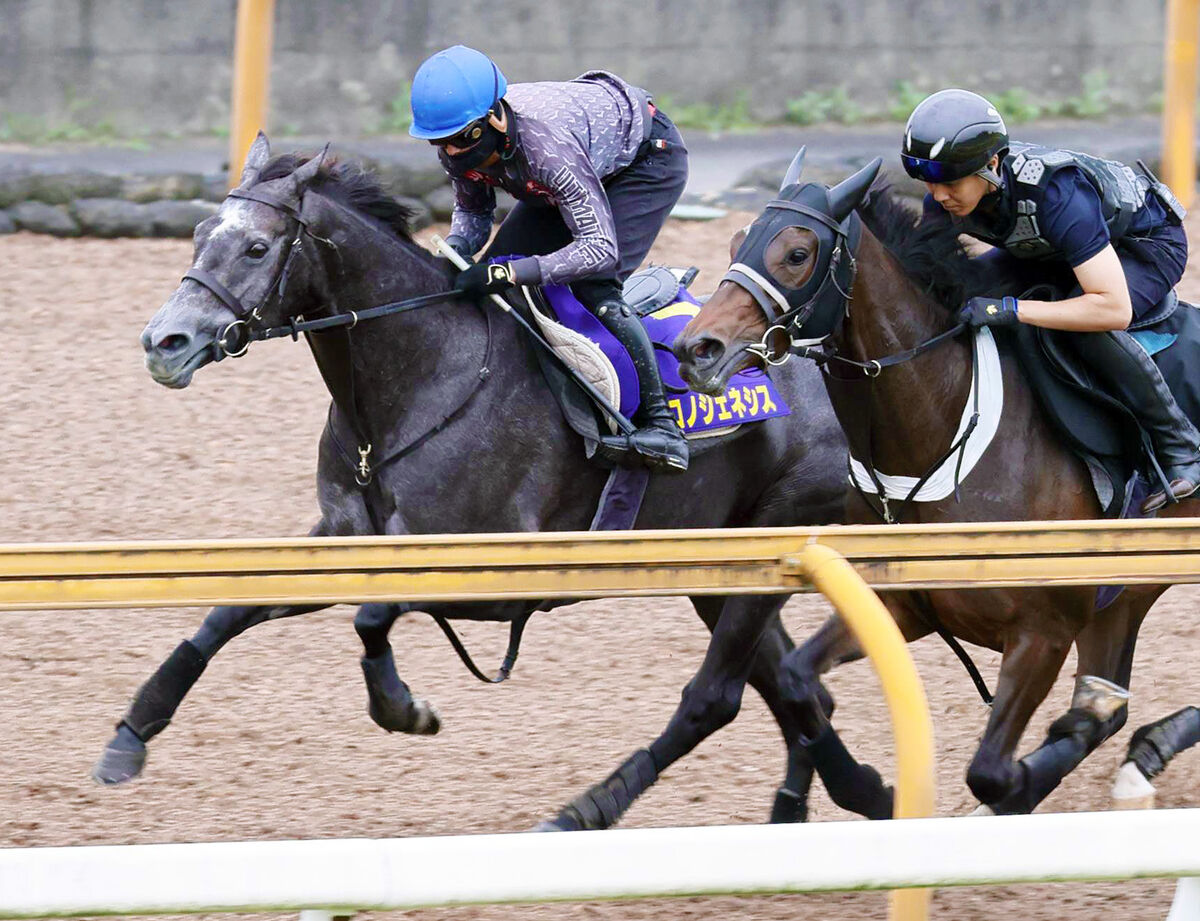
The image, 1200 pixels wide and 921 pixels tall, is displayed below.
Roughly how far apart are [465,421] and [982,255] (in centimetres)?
144

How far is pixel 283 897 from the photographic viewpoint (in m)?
2.60

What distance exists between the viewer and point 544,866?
2.62 metres

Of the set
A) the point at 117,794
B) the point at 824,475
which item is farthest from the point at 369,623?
the point at 824,475

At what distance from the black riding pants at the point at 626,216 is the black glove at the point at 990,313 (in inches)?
41.2

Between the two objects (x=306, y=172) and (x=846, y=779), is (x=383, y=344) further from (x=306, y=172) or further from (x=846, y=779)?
(x=846, y=779)

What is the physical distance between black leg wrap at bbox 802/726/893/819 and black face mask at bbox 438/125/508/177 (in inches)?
69.1

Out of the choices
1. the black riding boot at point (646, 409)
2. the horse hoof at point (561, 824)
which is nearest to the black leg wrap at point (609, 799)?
the horse hoof at point (561, 824)

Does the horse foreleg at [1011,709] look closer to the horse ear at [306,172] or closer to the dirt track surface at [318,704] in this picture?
the dirt track surface at [318,704]

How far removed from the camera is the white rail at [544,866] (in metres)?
2.55

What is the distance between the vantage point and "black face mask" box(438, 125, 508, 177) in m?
4.75

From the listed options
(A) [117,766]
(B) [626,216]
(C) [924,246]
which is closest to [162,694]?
(A) [117,766]

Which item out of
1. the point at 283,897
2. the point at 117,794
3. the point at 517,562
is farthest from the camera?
the point at 117,794

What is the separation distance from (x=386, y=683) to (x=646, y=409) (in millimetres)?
1026

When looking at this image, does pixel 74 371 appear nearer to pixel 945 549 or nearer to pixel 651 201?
pixel 651 201
